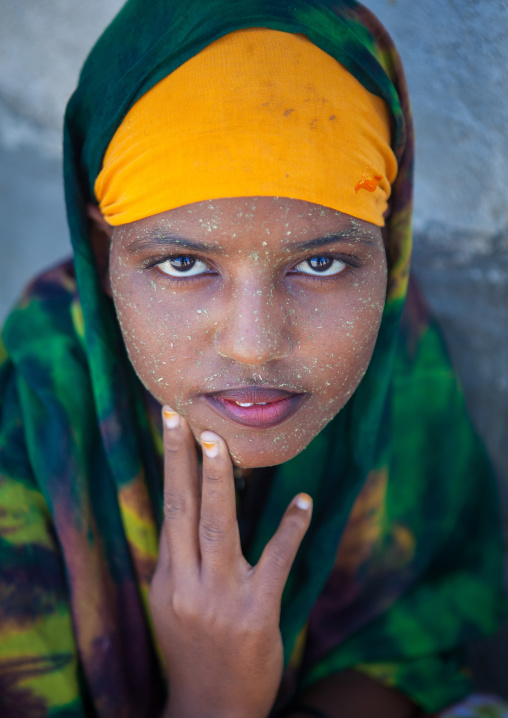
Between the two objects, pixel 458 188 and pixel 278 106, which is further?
pixel 458 188

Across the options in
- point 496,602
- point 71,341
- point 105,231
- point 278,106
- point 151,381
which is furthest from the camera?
point 496,602

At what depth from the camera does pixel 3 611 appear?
3.33ft

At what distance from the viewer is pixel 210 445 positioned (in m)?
0.93

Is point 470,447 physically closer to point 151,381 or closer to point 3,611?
point 151,381

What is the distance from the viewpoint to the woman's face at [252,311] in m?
0.84

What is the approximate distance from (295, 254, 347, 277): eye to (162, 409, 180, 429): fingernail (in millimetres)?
293

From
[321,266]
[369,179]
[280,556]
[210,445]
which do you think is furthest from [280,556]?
[369,179]

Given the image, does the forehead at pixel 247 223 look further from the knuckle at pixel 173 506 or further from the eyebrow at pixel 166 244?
the knuckle at pixel 173 506

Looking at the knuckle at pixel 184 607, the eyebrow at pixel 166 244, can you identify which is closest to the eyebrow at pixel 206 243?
the eyebrow at pixel 166 244

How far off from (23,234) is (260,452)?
1.38 metres

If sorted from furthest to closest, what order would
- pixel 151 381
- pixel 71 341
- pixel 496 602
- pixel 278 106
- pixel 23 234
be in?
pixel 23 234 < pixel 496 602 < pixel 71 341 < pixel 151 381 < pixel 278 106

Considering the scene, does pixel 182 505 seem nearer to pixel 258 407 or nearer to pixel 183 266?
pixel 258 407

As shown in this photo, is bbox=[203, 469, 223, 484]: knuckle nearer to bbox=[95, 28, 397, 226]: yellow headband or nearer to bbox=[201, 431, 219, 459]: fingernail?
bbox=[201, 431, 219, 459]: fingernail

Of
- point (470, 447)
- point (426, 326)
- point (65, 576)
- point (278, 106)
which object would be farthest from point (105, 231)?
point (470, 447)
